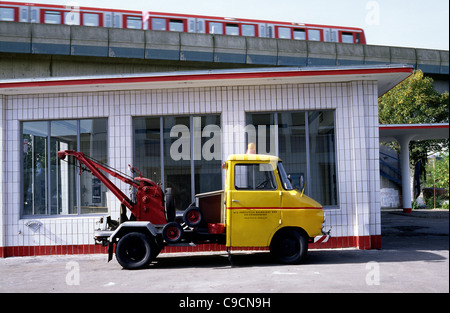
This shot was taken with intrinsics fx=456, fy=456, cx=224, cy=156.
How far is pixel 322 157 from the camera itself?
1088cm

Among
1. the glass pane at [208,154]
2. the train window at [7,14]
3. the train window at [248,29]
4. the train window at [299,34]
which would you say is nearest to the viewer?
the glass pane at [208,154]

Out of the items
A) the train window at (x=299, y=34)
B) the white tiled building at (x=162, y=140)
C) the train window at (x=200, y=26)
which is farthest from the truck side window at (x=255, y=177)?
the train window at (x=299, y=34)

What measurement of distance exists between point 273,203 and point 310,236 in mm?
938

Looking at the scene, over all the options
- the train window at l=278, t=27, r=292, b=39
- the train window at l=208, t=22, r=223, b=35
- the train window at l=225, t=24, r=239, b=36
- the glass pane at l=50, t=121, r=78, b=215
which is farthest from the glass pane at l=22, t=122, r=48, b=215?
the train window at l=278, t=27, r=292, b=39

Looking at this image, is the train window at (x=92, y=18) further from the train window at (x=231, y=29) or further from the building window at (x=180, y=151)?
the building window at (x=180, y=151)

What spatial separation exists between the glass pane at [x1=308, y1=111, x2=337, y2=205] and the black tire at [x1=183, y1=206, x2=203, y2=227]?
10.8 ft

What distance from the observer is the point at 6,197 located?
35.6 ft

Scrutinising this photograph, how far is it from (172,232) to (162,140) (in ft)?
10.3

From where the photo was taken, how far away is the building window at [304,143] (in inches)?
425

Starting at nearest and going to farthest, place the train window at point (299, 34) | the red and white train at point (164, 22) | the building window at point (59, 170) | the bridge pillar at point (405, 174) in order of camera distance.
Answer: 1. the building window at point (59, 170)
2. the bridge pillar at point (405, 174)
3. the red and white train at point (164, 22)
4. the train window at point (299, 34)

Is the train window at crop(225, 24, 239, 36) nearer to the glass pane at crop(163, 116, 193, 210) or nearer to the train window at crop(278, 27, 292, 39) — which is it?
the train window at crop(278, 27, 292, 39)

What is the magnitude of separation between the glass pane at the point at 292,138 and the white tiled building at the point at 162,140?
2 centimetres

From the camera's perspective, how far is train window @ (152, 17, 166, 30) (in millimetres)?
24239

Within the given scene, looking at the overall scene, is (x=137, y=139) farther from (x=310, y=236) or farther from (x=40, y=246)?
(x=310, y=236)
